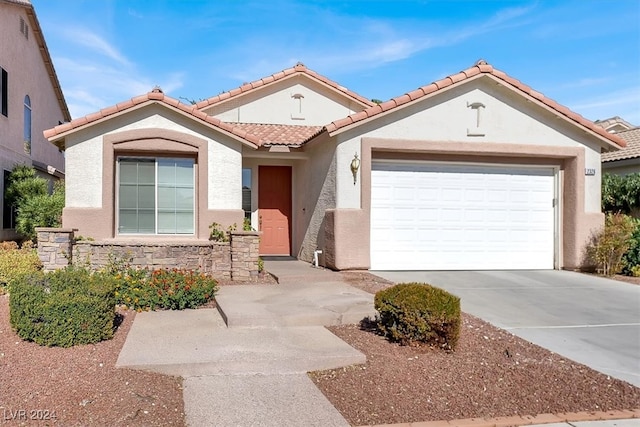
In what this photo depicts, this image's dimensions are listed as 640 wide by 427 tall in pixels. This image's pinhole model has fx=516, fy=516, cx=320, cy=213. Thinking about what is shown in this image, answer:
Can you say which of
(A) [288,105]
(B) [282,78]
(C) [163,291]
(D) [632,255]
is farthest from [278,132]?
(D) [632,255]

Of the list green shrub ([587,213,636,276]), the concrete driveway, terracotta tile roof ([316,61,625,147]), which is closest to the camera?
the concrete driveway

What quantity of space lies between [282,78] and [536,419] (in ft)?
41.0

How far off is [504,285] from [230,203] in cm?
589

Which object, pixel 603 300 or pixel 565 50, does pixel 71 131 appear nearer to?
pixel 603 300

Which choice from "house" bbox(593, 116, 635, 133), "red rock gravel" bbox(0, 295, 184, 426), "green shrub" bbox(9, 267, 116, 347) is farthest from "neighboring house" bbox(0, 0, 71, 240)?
"house" bbox(593, 116, 635, 133)

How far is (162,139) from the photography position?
1082 centimetres

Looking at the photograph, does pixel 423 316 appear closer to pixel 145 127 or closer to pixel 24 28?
pixel 145 127

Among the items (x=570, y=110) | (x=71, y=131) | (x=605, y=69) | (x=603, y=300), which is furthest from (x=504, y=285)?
(x=71, y=131)

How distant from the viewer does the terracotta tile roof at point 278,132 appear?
43.0 feet

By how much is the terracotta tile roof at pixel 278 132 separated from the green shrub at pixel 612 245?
24.4 ft

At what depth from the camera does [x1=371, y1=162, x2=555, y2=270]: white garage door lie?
38.4 feet

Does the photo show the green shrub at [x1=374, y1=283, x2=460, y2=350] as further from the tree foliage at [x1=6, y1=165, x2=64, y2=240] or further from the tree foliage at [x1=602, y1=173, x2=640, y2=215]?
the tree foliage at [x1=602, y1=173, x2=640, y2=215]

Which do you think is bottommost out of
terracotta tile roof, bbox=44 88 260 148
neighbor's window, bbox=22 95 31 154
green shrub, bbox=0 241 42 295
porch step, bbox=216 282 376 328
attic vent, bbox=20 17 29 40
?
porch step, bbox=216 282 376 328

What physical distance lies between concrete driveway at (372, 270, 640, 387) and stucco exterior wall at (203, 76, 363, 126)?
19.7 ft
